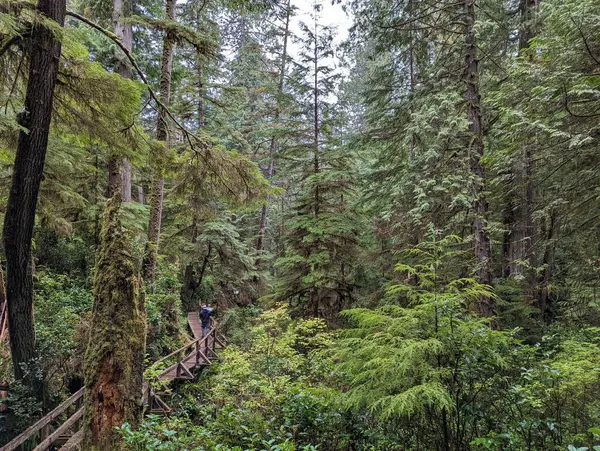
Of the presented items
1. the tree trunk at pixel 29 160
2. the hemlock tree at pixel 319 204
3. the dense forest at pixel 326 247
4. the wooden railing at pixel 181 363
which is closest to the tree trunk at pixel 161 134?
the dense forest at pixel 326 247

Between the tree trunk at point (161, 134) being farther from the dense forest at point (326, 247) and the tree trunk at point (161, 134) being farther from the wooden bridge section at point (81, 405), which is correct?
the wooden bridge section at point (81, 405)

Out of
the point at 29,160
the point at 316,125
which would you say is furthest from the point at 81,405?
the point at 316,125

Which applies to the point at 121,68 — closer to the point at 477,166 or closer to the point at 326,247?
the point at 326,247

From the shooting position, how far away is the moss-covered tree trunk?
3.94 metres

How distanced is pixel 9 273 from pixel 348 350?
538cm

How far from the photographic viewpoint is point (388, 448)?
12.1 ft

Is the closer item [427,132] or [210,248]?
[427,132]

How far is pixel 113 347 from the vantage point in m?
4.14

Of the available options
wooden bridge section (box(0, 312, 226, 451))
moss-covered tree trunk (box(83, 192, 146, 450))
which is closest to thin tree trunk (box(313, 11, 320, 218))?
wooden bridge section (box(0, 312, 226, 451))

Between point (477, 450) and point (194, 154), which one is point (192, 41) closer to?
point (194, 154)

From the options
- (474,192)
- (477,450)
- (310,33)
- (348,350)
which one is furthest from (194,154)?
(310,33)

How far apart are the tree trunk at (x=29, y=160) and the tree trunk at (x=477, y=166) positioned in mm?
7799

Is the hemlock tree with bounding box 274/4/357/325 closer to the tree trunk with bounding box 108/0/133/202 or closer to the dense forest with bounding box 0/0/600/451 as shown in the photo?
the dense forest with bounding box 0/0/600/451

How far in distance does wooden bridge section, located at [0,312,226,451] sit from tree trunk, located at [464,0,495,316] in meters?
7.18
